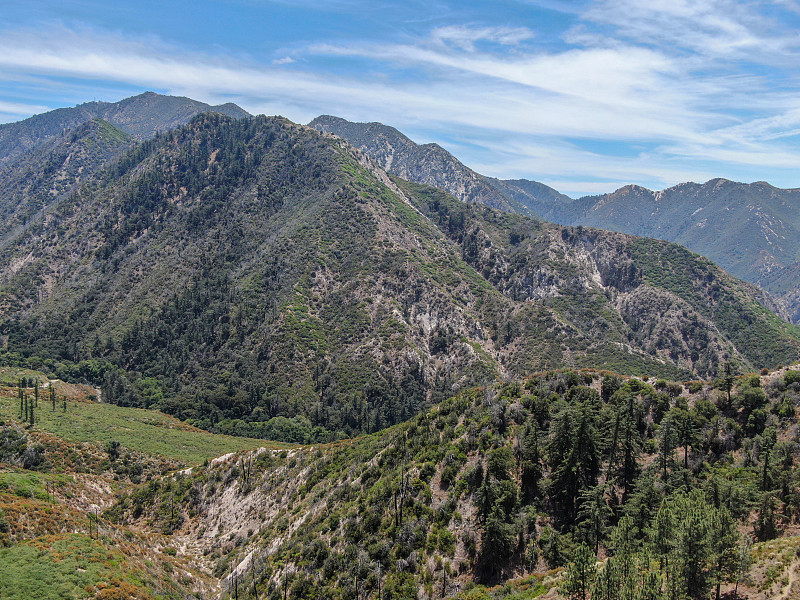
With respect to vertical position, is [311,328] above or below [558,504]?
below

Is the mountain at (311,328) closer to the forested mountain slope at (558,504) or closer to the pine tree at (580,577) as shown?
the forested mountain slope at (558,504)

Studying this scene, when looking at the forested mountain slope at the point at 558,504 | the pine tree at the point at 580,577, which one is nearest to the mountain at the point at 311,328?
the forested mountain slope at the point at 558,504

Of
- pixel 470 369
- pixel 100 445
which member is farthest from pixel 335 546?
pixel 470 369

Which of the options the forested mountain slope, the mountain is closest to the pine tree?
the forested mountain slope

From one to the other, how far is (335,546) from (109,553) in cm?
1949

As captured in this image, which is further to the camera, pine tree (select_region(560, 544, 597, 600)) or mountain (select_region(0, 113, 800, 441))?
mountain (select_region(0, 113, 800, 441))

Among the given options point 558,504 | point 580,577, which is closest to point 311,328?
point 558,504

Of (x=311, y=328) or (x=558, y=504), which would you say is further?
(x=311, y=328)

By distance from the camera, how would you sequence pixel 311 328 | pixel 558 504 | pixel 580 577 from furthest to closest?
pixel 311 328
pixel 558 504
pixel 580 577

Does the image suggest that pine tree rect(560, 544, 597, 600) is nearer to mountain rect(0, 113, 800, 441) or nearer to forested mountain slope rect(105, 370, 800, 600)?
forested mountain slope rect(105, 370, 800, 600)

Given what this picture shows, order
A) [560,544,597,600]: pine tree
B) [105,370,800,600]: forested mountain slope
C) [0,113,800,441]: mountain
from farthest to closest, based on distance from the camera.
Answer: [0,113,800,441]: mountain → [105,370,800,600]: forested mountain slope → [560,544,597,600]: pine tree

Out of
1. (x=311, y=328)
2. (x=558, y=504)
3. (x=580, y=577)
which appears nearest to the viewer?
(x=580, y=577)

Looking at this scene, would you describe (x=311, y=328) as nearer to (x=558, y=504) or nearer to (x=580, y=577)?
(x=558, y=504)

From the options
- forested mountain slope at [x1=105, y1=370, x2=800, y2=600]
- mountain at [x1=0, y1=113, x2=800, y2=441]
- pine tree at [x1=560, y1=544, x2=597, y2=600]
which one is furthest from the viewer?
mountain at [x1=0, y1=113, x2=800, y2=441]
